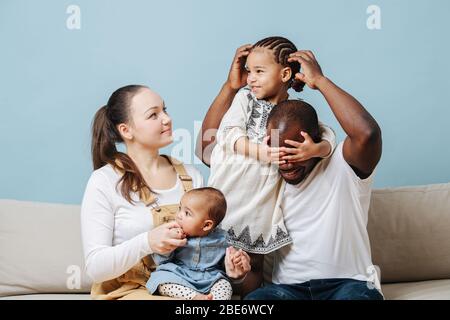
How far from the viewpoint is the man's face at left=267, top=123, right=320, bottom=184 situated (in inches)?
59.4

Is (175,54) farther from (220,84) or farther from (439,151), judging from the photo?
(439,151)

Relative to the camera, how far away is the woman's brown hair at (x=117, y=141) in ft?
5.17

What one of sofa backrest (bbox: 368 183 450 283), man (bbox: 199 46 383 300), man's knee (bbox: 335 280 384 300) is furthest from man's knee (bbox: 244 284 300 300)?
sofa backrest (bbox: 368 183 450 283)

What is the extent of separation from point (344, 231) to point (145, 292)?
470 millimetres

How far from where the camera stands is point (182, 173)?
5.36 feet

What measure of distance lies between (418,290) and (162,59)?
91cm

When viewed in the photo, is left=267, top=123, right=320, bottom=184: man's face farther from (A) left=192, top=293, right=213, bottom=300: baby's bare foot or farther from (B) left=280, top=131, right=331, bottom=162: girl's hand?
(A) left=192, top=293, right=213, bottom=300: baby's bare foot

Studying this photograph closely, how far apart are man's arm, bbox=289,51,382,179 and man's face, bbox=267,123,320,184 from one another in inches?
3.6

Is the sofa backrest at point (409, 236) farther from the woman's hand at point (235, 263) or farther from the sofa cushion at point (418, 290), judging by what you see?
the woman's hand at point (235, 263)

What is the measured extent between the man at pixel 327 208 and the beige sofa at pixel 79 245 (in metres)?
0.31

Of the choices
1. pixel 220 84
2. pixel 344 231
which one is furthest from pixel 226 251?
pixel 220 84

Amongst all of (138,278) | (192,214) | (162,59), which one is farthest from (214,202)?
(162,59)

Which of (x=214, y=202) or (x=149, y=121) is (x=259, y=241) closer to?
(x=214, y=202)

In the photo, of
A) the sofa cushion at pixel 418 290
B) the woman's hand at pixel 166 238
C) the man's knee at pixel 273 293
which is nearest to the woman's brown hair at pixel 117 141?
the woman's hand at pixel 166 238
